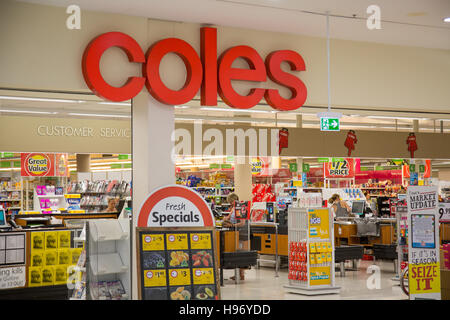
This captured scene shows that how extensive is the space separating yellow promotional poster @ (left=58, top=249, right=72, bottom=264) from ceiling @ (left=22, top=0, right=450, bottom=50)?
314 cm

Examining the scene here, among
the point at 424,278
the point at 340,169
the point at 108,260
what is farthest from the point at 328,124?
the point at 340,169

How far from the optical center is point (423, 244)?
268 inches

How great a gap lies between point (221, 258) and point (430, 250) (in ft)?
13.6

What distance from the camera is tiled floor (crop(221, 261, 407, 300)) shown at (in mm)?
8742

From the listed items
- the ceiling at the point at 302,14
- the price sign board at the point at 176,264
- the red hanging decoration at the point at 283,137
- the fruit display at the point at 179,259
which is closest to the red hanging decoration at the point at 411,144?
the red hanging decoration at the point at 283,137

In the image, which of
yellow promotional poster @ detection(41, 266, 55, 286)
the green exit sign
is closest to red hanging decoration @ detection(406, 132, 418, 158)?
the green exit sign

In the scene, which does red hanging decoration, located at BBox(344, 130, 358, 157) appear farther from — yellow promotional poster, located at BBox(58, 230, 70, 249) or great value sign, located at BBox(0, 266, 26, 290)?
great value sign, located at BBox(0, 266, 26, 290)

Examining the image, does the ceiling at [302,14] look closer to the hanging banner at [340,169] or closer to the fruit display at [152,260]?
the fruit display at [152,260]

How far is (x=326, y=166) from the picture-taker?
20.2m

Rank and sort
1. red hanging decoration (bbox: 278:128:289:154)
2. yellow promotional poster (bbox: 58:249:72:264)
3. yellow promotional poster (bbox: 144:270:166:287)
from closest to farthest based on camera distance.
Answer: yellow promotional poster (bbox: 144:270:166:287)
yellow promotional poster (bbox: 58:249:72:264)
red hanging decoration (bbox: 278:128:289:154)

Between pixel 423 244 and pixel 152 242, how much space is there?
11.0 ft

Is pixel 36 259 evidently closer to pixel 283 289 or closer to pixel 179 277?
pixel 179 277

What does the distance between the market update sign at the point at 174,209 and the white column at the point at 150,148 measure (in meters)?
1.27

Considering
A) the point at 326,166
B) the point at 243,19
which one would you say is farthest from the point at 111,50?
the point at 326,166
